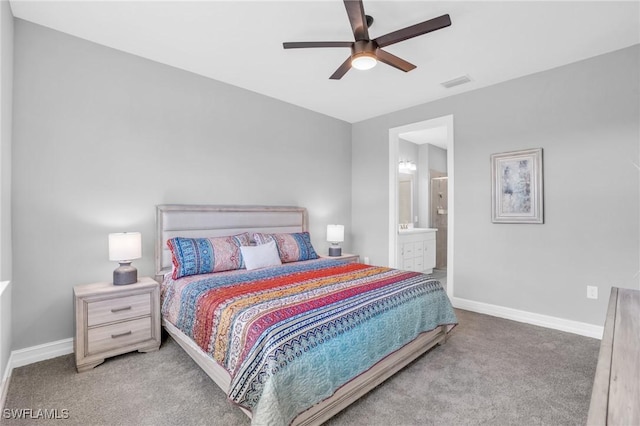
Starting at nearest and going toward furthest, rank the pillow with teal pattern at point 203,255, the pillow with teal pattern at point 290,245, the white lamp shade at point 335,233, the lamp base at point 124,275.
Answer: the lamp base at point 124,275
the pillow with teal pattern at point 203,255
the pillow with teal pattern at point 290,245
the white lamp shade at point 335,233

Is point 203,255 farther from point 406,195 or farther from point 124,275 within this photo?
point 406,195

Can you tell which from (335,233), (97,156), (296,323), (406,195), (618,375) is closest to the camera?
(618,375)

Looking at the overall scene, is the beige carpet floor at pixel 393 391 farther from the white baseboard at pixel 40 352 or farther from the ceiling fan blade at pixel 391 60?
the ceiling fan blade at pixel 391 60

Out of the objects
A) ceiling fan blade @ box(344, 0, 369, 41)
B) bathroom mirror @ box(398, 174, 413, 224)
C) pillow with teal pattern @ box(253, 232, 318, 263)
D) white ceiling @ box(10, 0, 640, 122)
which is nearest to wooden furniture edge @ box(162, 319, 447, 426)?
pillow with teal pattern @ box(253, 232, 318, 263)

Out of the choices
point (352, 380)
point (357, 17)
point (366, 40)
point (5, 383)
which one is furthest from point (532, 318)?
point (5, 383)

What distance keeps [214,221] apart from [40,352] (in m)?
1.78

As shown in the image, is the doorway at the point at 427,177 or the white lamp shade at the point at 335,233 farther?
the white lamp shade at the point at 335,233

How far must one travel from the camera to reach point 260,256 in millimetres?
3168

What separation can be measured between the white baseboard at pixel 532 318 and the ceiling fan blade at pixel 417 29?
3.15m

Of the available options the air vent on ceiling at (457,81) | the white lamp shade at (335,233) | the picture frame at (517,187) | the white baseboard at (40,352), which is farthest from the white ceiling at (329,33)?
the white baseboard at (40,352)

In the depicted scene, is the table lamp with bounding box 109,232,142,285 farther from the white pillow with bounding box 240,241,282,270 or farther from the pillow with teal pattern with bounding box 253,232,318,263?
the pillow with teal pattern with bounding box 253,232,318,263

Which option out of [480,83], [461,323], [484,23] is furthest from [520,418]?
[480,83]

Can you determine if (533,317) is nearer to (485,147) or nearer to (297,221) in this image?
(485,147)

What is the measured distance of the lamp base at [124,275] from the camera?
2.61 meters
